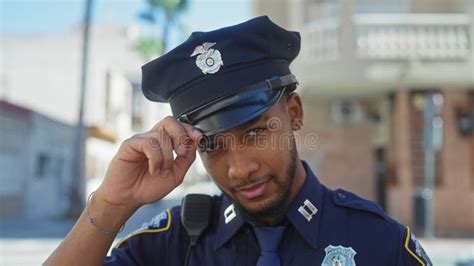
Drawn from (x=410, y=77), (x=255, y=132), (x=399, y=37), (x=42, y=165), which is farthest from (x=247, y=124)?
(x=42, y=165)

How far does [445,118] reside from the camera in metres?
12.1

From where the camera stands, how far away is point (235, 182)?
161 centimetres

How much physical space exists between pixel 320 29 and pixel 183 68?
11.0 meters

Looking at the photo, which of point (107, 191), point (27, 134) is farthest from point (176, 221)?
point (27, 134)

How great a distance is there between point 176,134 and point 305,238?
470mm

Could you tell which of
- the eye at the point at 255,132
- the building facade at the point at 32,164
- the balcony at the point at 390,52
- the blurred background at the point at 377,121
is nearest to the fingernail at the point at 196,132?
the eye at the point at 255,132

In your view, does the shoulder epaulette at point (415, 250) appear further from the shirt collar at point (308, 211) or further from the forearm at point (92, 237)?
the forearm at point (92, 237)

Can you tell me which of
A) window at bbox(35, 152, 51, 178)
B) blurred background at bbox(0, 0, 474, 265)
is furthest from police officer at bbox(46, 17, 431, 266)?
window at bbox(35, 152, 51, 178)

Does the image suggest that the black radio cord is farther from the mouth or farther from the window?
the window

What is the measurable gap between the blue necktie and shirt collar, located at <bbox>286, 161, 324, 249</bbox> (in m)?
0.05

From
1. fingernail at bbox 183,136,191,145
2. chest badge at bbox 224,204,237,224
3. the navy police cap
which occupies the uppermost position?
the navy police cap

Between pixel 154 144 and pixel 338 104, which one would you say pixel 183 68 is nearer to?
pixel 154 144

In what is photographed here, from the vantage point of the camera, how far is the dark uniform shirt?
1646 mm

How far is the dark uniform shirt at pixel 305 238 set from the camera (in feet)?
5.40
